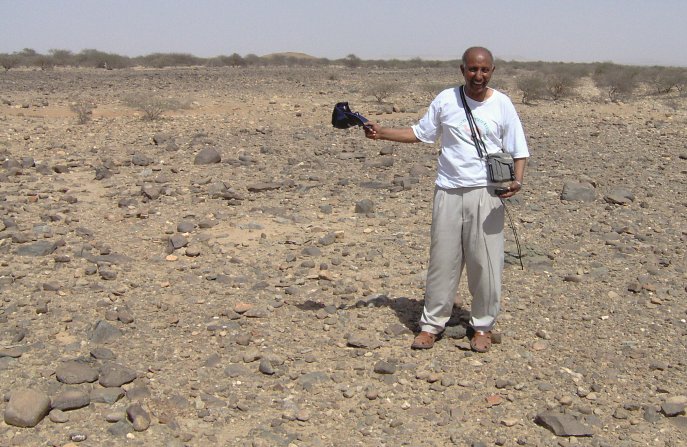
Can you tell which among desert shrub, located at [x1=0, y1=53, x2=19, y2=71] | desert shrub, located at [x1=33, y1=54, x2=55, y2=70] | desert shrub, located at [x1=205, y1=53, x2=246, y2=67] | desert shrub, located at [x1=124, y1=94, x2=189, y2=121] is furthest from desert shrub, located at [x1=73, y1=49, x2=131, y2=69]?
desert shrub, located at [x1=124, y1=94, x2=189, y2=121]

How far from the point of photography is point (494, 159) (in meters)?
3.61

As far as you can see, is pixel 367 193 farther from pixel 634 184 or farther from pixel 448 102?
pixel 448 102

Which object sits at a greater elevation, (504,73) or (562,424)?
(504,73)

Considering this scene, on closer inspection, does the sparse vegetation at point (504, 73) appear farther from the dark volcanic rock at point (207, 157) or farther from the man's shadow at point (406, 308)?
the man's shadow at point (406, 308)

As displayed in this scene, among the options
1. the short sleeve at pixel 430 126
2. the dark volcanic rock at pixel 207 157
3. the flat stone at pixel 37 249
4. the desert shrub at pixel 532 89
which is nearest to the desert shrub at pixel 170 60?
the desert shrub at pixel 532 89

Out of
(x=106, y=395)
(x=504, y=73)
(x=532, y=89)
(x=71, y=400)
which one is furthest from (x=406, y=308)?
(x=504, y=73)

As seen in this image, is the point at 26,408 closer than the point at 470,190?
Yes

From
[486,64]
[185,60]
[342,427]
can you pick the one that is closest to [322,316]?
[342,427]

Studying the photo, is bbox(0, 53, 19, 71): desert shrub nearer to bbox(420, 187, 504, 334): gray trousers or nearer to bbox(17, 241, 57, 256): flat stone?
bbox(17, 241, 57, 256): flat stone

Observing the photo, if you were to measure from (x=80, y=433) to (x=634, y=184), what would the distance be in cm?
627

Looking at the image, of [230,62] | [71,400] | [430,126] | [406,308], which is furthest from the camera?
[230,62]

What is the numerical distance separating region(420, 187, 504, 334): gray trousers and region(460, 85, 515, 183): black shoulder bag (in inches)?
4.4

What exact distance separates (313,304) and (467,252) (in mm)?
1214

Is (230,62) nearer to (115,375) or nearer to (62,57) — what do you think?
(62,57)
